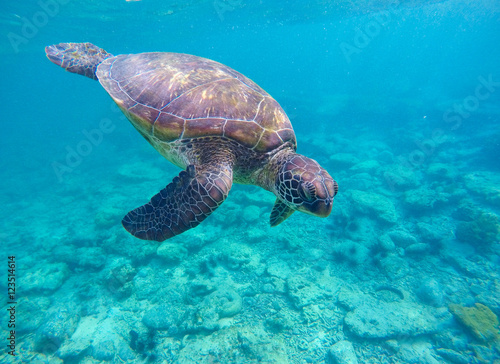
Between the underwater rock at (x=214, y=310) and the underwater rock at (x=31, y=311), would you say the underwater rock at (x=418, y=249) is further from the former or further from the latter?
the underwater rock at (x=31, y=311)

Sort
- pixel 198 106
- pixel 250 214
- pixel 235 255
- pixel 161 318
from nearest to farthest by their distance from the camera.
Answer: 1. pixel 198 106
2. pixel 161 318
3. pixel 235 255
4. pixel 250 214

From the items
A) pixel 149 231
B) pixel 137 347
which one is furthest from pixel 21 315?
pixel 149 231

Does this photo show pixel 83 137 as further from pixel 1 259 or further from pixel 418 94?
pixel 418 94

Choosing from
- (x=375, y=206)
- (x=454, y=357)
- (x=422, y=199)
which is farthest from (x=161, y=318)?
(x=422, y=199)

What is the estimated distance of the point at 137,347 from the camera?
5.75 meters

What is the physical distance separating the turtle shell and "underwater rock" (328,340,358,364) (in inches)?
203

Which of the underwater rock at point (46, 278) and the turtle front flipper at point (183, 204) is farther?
Result: the underwater rock at point (46, 278)

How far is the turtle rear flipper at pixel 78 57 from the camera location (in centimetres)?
555

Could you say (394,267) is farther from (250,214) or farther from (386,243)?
(250,214)

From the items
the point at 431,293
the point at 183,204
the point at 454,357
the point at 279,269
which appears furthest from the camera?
the point at 279,269

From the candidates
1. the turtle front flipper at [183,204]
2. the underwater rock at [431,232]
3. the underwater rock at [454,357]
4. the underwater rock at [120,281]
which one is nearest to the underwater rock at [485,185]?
the underwater rock at [431,232]

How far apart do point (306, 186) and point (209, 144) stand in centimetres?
159

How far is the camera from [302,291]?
683 cm

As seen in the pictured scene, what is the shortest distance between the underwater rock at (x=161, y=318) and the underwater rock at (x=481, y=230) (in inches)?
401
